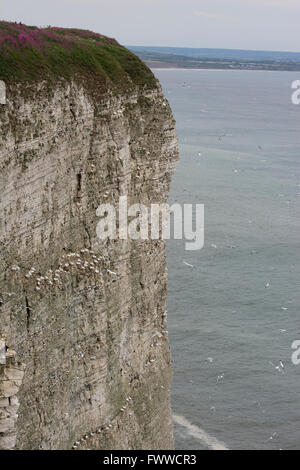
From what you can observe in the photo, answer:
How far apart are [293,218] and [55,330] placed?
54901mm

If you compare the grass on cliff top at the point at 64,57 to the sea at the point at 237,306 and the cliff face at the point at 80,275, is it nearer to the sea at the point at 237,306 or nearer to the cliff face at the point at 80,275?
the cliff face at the point at 80,275

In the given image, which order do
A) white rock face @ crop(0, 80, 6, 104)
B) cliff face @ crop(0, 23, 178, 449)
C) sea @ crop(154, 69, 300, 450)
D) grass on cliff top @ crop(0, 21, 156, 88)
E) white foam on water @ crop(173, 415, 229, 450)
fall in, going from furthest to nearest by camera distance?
sea @ crop(154, 69, 300, 450) → white foam on water @ crop(173, 415, 229, 450) → grass on cliff top @ crop(0, 21, 156, 88) → cliff face @ crop(0, 23, 178, 449) → white rock face @ crop(0, 80, 6, 104)

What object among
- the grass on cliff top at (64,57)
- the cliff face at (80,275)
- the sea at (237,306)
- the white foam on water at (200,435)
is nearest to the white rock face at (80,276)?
the cliff face at (80,275)

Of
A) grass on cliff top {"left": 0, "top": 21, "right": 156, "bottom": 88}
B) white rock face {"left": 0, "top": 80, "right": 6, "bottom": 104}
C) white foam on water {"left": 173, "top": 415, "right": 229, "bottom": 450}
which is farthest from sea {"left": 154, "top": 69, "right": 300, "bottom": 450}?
white rock face {"left": 0, "top": 80, "right": 6, "bottom": 104}

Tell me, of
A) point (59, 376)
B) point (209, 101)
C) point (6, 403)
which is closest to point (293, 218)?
point (59, 376)

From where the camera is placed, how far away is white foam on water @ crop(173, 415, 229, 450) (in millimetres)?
44844

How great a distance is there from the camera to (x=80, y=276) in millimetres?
28766

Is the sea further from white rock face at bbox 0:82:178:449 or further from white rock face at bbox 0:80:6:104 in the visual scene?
white rock face at bbox 0:80:6:104

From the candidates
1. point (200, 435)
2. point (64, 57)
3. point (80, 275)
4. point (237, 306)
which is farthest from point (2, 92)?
point (237, 306)

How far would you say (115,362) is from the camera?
31547mm

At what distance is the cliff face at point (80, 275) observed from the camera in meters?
25.2

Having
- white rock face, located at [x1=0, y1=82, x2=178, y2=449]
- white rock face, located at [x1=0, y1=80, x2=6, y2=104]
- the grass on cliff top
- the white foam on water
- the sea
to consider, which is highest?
the grass on cliff top

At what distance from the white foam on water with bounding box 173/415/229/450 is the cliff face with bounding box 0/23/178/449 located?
9.81 meters

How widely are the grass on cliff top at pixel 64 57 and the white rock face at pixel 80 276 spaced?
0.57m
